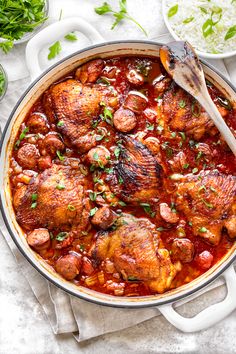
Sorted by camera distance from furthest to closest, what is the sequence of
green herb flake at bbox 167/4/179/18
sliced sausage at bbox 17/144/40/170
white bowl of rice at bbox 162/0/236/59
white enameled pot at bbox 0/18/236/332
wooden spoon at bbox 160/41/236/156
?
white bowl of rice at bbox 162/0/236/59
green herb flake at bbox 167/4/179/18
sliced sausage at bbox 17/144/40/170
white enameled pot at bbox 0/18/236/332
wooden spoon at bbox 160/41/236/156

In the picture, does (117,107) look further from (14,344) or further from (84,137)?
(14,344)

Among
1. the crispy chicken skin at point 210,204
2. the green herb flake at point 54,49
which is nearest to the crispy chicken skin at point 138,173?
the crispy chicken skin at point 210,204

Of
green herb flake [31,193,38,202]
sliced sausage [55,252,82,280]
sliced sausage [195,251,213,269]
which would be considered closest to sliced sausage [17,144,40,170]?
green herb flake [31,193,38,202]

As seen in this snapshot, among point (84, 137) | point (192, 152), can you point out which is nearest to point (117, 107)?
point (84, 137)

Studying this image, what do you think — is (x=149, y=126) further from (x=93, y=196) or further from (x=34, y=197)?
(x=34, y=197)

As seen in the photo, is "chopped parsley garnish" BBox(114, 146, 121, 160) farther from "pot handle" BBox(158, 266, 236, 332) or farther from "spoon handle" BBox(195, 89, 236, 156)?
"pot handle" BBox(158, 266, 236, 332)

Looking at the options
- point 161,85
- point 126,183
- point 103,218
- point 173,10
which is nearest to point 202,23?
point 173,10
